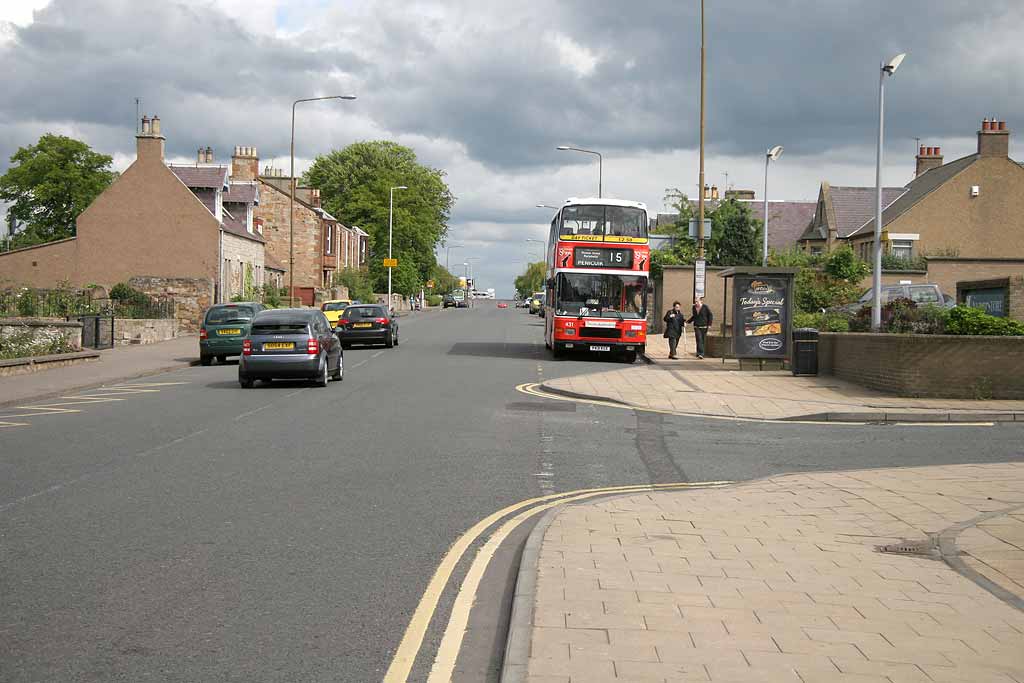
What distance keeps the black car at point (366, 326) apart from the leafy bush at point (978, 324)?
20538 millimetres

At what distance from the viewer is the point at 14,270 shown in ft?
160

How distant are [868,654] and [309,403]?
14.1 metres

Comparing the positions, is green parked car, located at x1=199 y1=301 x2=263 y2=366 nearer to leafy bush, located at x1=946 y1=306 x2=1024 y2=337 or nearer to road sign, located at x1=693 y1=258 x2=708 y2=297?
road sign, located at x1=693 y1=258 x2=708 y2=297

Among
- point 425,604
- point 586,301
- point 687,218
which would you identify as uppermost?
point 687,218

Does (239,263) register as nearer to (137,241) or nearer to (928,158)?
(137,241)

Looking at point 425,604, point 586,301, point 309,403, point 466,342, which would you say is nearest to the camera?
point 425,604

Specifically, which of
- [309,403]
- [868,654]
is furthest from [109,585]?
[309,403]

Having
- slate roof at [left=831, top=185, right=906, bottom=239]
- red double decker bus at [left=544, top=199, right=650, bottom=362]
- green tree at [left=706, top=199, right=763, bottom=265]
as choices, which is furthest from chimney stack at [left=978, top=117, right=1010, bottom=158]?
red double decker bus at [left=544, top=199, right=650, bottom=362]

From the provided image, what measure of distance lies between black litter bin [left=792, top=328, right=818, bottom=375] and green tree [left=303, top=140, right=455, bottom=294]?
69497 mm

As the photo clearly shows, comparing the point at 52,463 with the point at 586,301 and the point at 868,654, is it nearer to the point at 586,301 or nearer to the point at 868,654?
the point at 868,654

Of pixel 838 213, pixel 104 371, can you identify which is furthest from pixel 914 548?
pixel 838 213

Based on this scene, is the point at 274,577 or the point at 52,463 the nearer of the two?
the point at 274,577

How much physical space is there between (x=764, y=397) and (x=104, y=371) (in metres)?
15.4

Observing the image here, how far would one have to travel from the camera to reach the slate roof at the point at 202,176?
5047 cm
